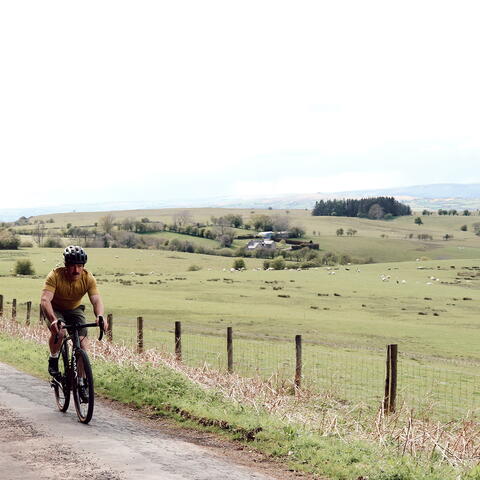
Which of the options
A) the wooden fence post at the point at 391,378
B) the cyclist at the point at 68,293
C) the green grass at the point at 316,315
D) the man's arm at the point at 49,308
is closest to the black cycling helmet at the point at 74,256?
the cyclist at the point at 68,293

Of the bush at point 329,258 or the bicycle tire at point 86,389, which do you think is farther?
the bush at point 329,258

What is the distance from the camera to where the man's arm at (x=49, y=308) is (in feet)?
36.6

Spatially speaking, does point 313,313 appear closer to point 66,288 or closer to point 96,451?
point 66,288

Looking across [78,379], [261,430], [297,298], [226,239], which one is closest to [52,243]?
[226,239]

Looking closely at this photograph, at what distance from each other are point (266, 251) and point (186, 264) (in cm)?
3576

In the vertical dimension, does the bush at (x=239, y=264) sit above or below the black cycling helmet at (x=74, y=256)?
below

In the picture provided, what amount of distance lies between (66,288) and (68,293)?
3.2 inches

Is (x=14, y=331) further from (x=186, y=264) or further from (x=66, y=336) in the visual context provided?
(x=186, y=264)

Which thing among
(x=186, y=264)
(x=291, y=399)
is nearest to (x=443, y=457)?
(x=291, y=399)

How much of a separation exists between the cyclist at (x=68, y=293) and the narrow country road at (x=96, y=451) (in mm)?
1186

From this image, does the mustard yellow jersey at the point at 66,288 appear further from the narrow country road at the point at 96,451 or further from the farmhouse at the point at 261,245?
the farmhouse at the point at 261,245

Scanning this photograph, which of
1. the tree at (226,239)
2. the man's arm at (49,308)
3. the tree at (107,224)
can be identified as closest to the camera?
the man's arm at (49,308)

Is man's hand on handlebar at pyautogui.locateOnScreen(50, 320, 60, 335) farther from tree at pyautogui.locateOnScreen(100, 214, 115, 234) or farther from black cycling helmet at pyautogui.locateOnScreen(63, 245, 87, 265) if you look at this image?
tree at pyautogui.locateOnScreen(100, 214, 115, 234)

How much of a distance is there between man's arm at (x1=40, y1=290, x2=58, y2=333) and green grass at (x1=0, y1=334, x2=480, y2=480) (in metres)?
2.27
